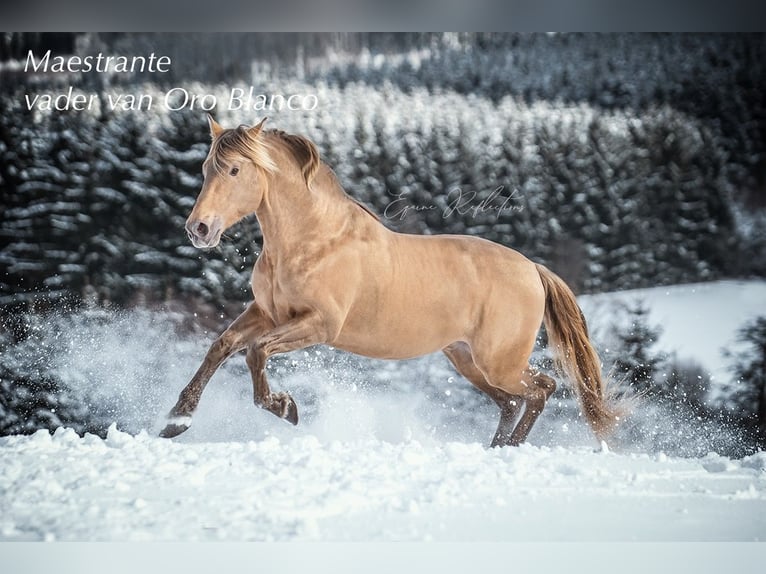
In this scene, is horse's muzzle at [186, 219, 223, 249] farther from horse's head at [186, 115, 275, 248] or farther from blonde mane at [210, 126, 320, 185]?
blonde mane at [210, 126, 320, 185]

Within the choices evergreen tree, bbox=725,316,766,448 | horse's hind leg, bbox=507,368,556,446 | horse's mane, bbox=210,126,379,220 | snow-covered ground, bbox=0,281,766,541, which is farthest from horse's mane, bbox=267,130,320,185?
evergreen tree, bbox=725,316,766,448

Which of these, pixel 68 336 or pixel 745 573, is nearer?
pixel 745 573

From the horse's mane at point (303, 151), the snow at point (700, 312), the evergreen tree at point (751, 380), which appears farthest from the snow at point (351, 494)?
the horse's mane at point (303, 151)

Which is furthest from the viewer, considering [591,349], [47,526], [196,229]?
[591,349]

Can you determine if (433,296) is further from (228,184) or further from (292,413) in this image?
(228,184)

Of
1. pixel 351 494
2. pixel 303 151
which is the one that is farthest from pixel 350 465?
pixel 303 151

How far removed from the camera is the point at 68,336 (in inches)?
184

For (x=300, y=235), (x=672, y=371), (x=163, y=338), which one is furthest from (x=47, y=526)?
(x=672, y=371)

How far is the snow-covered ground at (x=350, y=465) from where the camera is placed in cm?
372

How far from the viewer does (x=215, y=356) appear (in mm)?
4207

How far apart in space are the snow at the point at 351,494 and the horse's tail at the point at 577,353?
31 centimetres

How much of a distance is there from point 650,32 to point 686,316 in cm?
160

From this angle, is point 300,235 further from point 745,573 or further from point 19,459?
point 745,573

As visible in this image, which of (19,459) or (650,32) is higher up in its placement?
(650,32)
